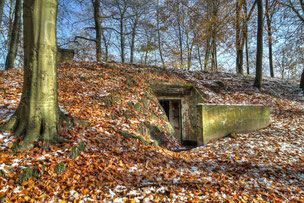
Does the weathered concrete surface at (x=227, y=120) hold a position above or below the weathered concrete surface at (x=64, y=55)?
below

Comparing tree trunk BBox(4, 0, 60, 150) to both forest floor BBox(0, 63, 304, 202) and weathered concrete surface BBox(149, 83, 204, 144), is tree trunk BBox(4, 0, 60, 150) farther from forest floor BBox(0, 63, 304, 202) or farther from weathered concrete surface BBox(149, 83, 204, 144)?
weathered concrete surface BBox(149, 83, 204, 144)

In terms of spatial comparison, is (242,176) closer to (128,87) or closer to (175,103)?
(128,87)

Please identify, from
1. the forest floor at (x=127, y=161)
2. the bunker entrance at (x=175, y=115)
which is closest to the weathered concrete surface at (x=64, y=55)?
the forest floor at (x=127, y=161)

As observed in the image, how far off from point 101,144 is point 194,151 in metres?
3.10

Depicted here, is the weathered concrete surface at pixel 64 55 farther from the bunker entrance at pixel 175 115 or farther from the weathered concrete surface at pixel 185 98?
the bunker entrance at pixel 175 115

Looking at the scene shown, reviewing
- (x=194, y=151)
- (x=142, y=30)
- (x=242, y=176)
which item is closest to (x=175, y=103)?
(x=194, y=151)

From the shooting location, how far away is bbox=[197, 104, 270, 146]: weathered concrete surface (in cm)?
607

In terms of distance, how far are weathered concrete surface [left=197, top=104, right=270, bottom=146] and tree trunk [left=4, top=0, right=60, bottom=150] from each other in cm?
469

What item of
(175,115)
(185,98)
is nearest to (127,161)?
(185,98)

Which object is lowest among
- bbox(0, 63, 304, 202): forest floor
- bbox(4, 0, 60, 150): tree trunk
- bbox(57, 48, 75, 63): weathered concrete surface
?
bbox(0, 63, 304, 202): forest floor

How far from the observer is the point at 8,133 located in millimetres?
3098

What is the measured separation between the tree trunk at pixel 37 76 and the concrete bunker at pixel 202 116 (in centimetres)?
475

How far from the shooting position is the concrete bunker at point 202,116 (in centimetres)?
615

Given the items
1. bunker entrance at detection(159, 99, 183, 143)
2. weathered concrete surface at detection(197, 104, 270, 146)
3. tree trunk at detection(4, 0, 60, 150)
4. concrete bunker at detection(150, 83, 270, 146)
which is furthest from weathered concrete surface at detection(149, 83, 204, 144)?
tree trunk at detection(4, 0, 60, 150)
